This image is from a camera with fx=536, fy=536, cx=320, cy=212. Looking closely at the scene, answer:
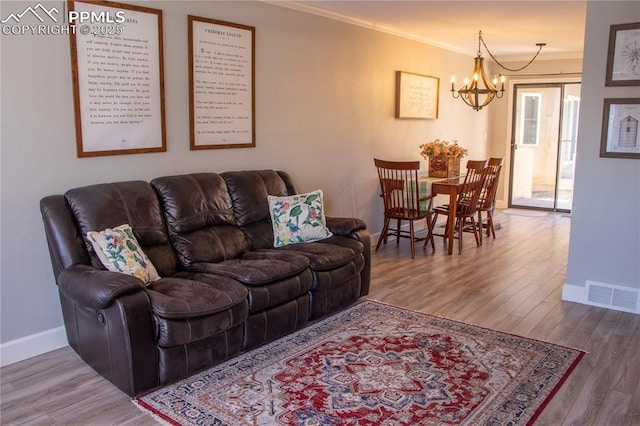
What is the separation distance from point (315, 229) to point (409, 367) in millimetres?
1386

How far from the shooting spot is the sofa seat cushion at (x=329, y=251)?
3.57 metres

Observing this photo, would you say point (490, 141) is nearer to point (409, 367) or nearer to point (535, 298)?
point (535, 298)

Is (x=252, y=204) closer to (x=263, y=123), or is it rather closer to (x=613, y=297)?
(x=263, y=123)

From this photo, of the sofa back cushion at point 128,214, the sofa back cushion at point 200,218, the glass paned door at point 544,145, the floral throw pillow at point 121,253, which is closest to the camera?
the floral throw pillow at point 121,253

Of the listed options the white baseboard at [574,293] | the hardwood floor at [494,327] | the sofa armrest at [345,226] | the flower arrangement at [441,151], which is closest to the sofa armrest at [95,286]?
the hardwood floor at [494,327]

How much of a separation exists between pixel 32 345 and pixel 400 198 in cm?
378

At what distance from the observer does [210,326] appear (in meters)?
2.78

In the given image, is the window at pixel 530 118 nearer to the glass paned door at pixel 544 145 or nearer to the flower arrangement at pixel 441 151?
the glass paned door at pixel 544 145

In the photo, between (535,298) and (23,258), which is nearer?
(23,258)

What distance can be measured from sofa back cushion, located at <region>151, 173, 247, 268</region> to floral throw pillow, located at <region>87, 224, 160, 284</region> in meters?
0.41

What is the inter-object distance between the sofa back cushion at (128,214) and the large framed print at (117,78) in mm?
304

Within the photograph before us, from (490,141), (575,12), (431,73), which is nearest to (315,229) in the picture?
(575,12)

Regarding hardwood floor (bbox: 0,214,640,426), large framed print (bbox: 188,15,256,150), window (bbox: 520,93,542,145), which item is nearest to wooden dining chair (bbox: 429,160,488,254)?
hardwood floor (bbox: 0,214,640,426)

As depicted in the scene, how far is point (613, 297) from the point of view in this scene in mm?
3961
